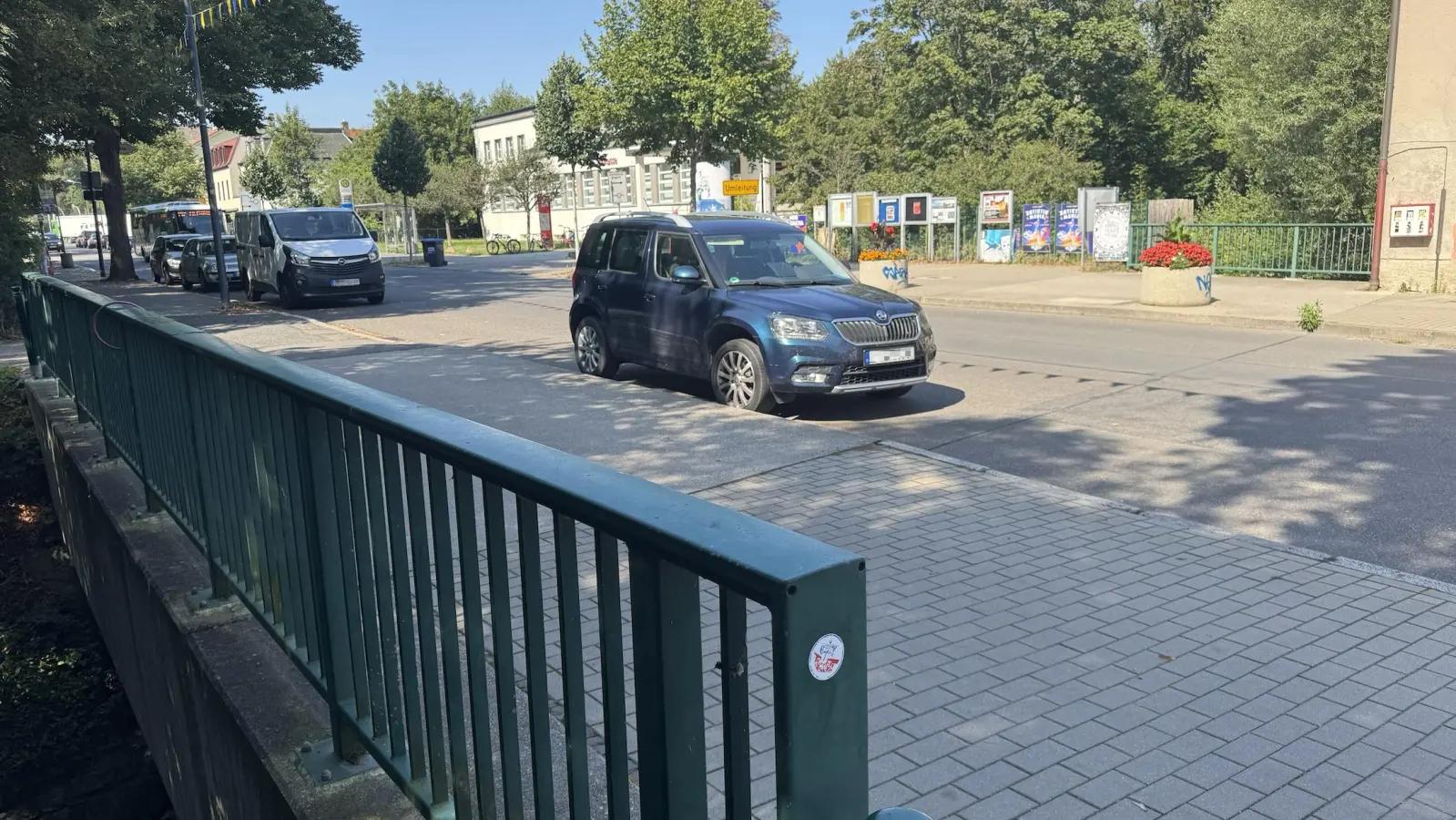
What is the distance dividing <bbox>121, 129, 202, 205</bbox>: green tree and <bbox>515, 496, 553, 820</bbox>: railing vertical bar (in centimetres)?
8432

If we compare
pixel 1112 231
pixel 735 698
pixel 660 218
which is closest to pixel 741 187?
pixel 1112 231

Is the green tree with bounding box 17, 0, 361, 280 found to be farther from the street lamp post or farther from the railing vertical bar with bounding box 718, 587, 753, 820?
the railing vertical bar with bounding box 718, 587, 753, 820

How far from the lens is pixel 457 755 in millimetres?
2311

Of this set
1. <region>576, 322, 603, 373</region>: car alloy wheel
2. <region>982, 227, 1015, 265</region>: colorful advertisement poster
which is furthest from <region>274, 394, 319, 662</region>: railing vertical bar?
<region>982, 227, 1015, 265</region>: colorful advertisement poster

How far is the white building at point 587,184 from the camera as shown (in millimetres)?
57438

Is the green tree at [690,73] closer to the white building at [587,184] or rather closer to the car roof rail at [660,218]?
the white building at [587,184]

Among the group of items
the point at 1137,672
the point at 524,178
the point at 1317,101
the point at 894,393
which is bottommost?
the point at 1137,672

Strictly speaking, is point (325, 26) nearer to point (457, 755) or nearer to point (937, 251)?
point (937, 251)

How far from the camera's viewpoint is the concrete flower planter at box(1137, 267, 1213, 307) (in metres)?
18.0

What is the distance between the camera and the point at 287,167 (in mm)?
72562

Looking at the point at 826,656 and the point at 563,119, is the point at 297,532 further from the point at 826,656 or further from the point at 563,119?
the point at 563,119

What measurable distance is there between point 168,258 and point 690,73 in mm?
16401

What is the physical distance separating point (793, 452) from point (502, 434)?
238 inches

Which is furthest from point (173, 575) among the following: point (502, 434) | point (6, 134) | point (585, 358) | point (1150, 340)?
point (6, 134)
